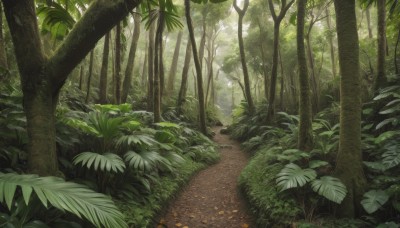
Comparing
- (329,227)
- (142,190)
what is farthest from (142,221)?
(329,227)

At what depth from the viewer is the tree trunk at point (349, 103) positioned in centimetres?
427

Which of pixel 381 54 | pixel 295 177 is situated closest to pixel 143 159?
pixel 295 177

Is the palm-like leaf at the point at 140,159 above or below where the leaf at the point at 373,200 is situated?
above

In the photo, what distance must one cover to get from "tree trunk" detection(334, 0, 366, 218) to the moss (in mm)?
951

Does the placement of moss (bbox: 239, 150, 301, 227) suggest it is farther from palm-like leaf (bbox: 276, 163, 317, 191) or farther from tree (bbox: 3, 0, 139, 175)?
tree (bbox: 3, 0, 139, 175)

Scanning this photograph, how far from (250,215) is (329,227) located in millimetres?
1679

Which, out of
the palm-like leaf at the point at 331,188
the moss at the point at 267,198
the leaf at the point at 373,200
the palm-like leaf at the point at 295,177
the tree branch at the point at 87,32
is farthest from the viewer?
the palm-like leaf at the point at 295,177

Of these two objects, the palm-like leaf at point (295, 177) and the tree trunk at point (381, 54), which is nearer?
the palm-like leaf at point (295, 177)

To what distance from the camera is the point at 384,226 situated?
3.35 meters

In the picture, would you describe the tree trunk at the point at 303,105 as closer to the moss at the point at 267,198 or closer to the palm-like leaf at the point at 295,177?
the moss at the point at 267,198

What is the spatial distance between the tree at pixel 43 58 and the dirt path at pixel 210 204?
2.52m

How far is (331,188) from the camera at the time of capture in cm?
410

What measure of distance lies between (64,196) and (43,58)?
1644 mm

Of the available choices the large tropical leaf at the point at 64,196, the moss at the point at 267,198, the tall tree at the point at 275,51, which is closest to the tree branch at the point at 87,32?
the large tropical leaf at the point at 64,196
